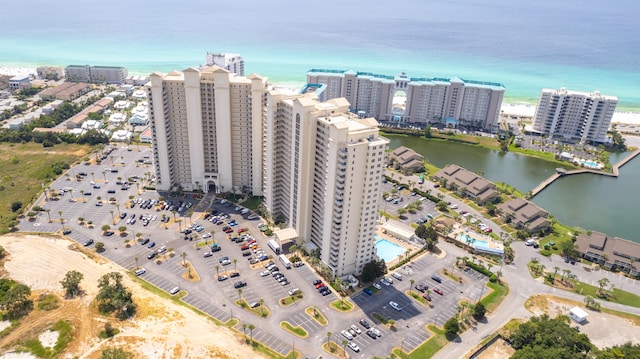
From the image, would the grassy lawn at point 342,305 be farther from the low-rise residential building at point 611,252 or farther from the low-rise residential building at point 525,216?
the low-rise residential building at point 611,252

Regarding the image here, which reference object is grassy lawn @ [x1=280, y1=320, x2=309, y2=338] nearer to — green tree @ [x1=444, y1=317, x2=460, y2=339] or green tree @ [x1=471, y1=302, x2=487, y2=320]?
green tree @ [x1=444, y1=317, x2=460, y2=339]

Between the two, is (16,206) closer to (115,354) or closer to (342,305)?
(115,354)

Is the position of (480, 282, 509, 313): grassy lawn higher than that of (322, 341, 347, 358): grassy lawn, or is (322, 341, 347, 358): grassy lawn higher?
(480, 282, 509, 313): grassy lawn

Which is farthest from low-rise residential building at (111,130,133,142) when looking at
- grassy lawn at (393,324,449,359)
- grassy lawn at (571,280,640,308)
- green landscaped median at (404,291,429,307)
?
grassy lawn at (571,280,640,308)

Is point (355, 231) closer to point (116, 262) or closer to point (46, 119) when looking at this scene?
point (116, 262)

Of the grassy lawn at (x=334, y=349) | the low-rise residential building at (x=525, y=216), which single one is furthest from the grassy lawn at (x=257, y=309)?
the low-rise residential building at (x=525, y=216)

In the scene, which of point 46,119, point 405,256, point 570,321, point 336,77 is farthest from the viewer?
point 336,77

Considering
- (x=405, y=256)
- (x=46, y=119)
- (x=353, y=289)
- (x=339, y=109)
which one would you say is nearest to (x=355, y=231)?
(x=353, y=289)
